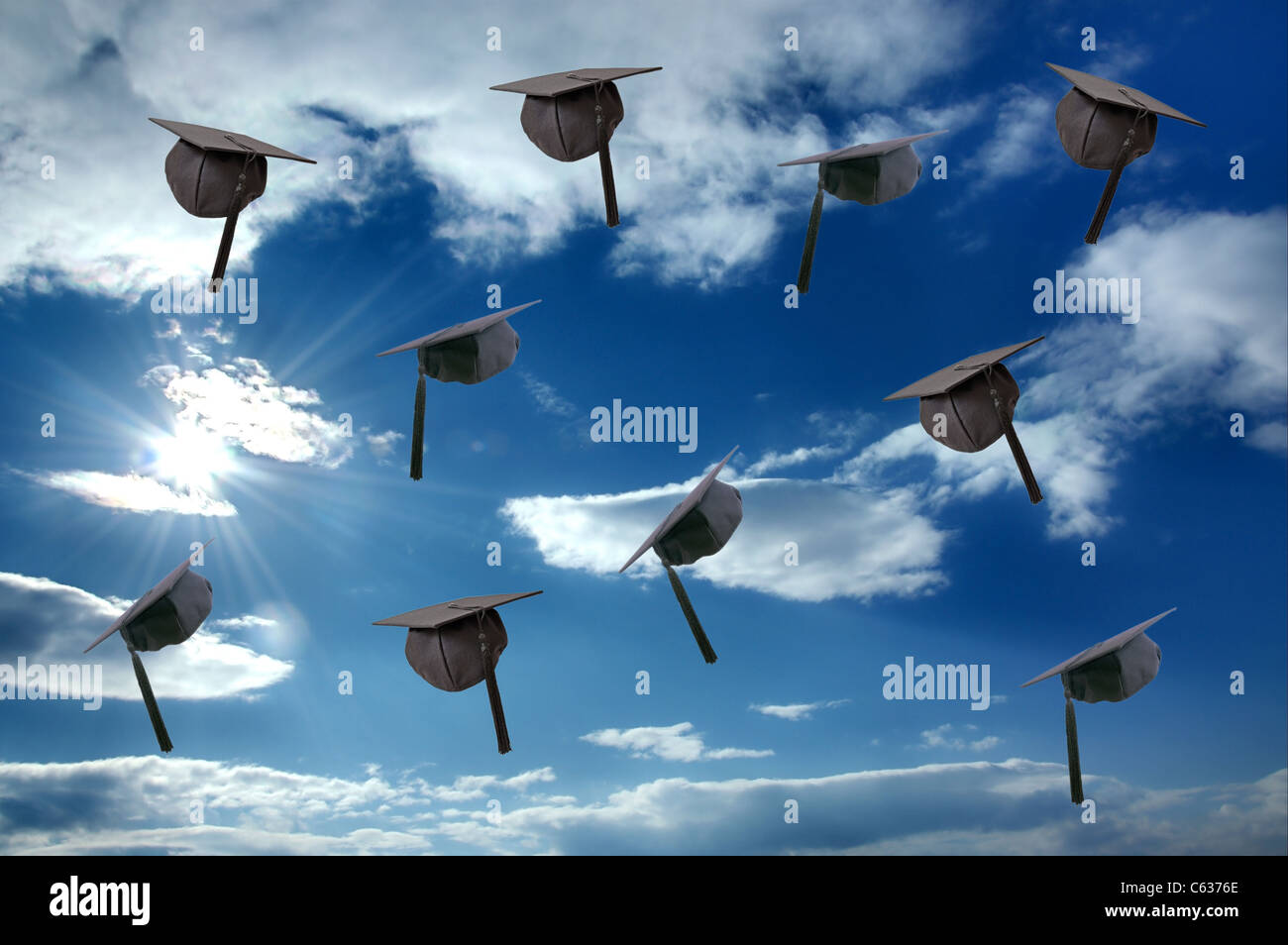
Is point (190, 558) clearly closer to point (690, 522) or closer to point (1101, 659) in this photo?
point (690, 522)

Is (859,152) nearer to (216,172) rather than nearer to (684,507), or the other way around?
(684,507)

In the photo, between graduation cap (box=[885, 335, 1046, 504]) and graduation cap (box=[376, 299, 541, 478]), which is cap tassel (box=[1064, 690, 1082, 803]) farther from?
graduation cap (box=[376, 299, 541, 478])

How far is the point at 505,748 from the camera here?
9.99m

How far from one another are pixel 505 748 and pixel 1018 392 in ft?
21.8

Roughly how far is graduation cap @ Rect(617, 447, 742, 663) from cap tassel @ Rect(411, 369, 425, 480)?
3.46m

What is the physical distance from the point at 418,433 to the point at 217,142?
3975 millimetres

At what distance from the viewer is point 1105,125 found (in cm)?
1055

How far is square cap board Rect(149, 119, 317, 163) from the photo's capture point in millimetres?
10508

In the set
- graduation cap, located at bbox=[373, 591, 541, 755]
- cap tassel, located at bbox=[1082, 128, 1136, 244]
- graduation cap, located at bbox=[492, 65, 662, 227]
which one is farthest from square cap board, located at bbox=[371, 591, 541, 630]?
cap tassel, located at bbox=[1082, 128, 1136, 244]

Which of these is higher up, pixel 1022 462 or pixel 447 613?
pixel 1022 462

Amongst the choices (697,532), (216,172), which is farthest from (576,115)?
(697,532)

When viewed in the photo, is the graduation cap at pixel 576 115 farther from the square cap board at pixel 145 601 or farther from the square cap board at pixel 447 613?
the square cap board at pixel 145 601

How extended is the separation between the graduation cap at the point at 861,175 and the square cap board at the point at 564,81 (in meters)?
2.19
